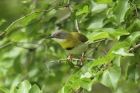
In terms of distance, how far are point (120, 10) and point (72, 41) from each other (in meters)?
1.17

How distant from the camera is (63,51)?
4.89m

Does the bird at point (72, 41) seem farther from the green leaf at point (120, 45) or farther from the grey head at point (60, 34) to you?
the green leaf at point (120, 45)

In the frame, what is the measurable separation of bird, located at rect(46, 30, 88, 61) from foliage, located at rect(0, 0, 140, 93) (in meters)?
0.12

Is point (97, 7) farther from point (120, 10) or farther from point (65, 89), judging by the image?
point (65, 89)

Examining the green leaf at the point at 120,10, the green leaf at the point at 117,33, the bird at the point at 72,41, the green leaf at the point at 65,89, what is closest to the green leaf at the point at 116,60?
the green leaf at the point at 117,33

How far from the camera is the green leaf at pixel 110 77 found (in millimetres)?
2494

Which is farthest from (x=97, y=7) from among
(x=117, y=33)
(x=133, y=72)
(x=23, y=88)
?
(x=23, y=88)

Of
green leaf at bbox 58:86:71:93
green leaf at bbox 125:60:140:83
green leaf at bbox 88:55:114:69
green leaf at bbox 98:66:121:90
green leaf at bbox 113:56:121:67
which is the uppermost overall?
green leaf at bbox 88:55:114:69

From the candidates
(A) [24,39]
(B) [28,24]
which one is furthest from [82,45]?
(A) [24,39]

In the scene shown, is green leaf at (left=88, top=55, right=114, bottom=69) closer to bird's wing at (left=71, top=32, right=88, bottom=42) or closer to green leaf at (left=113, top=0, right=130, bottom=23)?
green leaf at (left=113, top=0, right=130, bottom=23)

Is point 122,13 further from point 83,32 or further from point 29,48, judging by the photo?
point 29,48

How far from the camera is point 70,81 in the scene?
2.85m

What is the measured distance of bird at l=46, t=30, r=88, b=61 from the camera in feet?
13.5

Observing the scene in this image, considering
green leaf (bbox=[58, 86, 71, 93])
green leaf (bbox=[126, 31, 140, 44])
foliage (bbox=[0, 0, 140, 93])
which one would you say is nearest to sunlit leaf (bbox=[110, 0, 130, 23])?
foliage (bbox=[0, 0, 140, 93])
